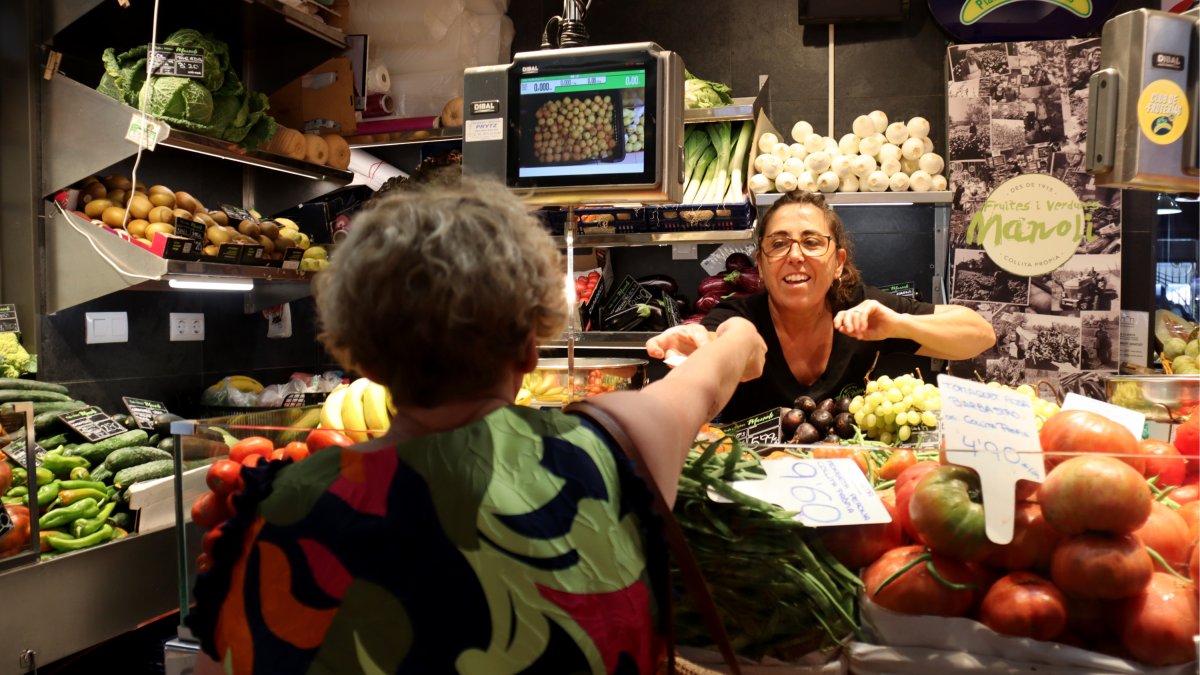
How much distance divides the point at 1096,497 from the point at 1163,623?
160 mm

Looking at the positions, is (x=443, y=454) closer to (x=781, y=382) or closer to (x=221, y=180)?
(x=781, y=382)

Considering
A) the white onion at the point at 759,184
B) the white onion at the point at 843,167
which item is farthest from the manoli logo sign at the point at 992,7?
the white onion at the point at 759,184

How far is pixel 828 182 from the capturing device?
4066mm

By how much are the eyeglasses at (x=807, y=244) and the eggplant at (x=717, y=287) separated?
1.46m

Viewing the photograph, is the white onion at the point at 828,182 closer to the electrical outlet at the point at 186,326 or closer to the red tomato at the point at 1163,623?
the electrical outlet at the point at 186,326

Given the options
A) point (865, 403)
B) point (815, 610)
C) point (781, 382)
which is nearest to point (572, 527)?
point (815, 610)

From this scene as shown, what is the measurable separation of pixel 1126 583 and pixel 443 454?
0.84m

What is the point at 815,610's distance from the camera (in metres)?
1.22

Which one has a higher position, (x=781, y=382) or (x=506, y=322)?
(x=506, y=322)

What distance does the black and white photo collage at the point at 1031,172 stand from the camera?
426 cm

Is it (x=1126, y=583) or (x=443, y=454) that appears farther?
(x=1126, y=583)

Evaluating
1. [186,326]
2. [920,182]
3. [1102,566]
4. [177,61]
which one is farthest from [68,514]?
[920,182]

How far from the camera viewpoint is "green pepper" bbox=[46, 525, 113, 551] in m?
2.62

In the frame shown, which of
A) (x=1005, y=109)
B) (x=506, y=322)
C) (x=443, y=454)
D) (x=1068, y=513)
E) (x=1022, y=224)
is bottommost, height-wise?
(x=1068, y=513)
